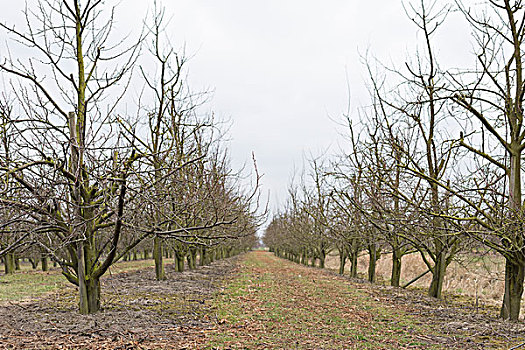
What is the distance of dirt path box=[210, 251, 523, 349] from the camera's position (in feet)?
21.3

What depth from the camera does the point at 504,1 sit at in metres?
7.73

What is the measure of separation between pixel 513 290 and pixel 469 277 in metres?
13.1

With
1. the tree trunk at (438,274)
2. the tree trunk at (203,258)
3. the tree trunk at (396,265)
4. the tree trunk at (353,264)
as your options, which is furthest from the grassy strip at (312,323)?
the tree trunk at (203,258)

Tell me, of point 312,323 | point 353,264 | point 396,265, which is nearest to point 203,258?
point 353,264

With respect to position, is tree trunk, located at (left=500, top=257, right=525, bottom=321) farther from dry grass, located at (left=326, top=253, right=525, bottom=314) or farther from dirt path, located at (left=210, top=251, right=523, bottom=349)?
dirt path, located at (left=210, top=251, right=523, bottom=349)

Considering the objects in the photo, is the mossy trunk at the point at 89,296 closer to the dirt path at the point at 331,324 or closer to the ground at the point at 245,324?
the ground at the point at 245,324

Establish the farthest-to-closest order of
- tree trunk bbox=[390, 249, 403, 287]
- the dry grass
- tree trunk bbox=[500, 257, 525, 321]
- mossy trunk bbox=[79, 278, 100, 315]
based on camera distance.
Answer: tree trunk bbox=[390, 249, 403, 287], the dry grass, tree trunk bbox=[500, 257, 525, 321], mossy trunk bbox=[79, 278, 100, 315]

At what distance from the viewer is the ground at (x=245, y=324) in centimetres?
614

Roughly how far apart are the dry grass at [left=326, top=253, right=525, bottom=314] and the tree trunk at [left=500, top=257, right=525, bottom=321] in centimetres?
23

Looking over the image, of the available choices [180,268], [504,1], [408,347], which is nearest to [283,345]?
[408,347]

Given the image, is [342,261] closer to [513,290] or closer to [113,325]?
[513,290]

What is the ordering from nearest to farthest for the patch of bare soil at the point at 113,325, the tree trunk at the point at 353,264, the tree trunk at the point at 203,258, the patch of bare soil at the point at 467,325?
the patch of bare soil at the point at 113,325
the patch of bare soil at the point at 467,325
the tree trunk at the point at 353,264
the tree trunk at the point at 203,258

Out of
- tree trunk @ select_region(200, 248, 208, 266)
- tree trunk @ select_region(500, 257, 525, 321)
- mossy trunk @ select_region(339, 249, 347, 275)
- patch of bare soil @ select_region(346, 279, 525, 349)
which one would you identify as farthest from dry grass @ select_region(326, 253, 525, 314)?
tree trunk @ select_region(200, 248, 208, 266)

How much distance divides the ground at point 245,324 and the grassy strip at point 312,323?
0.02m
